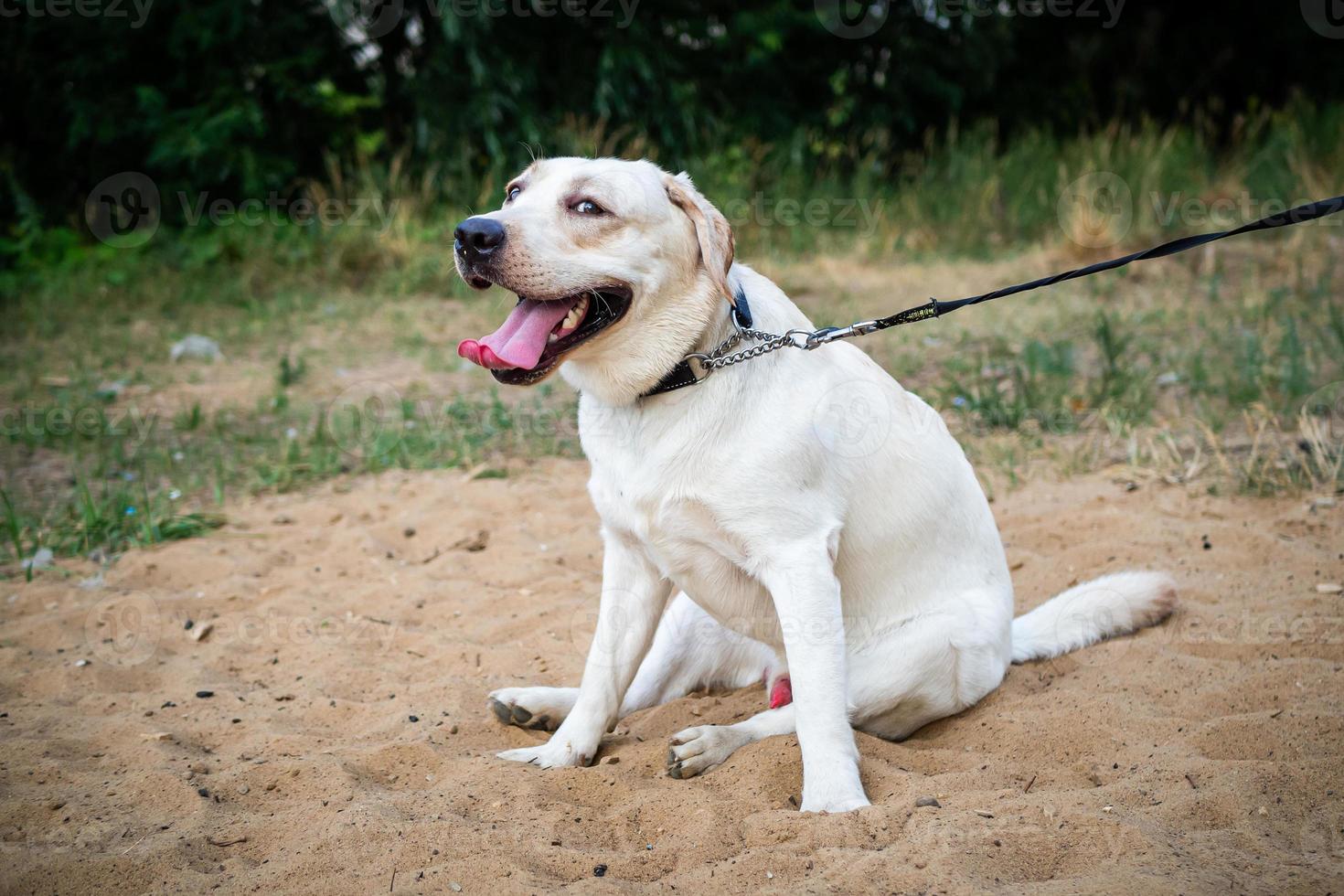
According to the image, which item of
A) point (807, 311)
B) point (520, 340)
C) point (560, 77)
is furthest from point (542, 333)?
point (560, 77)

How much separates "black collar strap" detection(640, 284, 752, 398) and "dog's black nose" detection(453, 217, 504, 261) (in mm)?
517

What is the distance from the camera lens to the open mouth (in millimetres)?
2555

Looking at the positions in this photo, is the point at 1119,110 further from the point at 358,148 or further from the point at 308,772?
the point at 308,772

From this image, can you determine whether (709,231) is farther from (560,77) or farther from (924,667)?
(560,77)

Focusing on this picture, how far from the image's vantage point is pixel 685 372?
2668 millimetres

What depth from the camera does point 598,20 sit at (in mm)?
10078

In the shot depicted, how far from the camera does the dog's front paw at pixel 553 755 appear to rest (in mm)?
2803

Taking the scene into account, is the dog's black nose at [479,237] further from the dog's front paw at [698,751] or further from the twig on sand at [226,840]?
the twig on sand at [226,840]

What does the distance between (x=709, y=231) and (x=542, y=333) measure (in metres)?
0.48

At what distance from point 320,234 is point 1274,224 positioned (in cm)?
767

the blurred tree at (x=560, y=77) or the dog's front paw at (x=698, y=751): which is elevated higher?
the blurred tree at (x=560, y=77)

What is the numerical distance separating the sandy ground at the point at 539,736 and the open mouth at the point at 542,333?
0.99 m

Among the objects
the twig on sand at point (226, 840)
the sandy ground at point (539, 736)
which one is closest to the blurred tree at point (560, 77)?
the sandy ground at point (539, 736)

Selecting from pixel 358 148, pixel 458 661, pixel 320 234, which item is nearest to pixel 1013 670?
pixel 458 661
